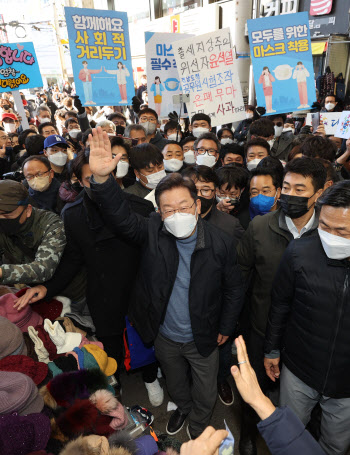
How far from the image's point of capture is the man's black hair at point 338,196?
60.5 inches

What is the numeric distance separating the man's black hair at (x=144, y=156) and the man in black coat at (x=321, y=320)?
1649 millimetres

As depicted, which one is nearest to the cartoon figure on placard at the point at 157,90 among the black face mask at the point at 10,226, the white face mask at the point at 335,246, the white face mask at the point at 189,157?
the white face mask at the point at 189,157

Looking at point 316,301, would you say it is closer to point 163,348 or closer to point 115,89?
point 163,348

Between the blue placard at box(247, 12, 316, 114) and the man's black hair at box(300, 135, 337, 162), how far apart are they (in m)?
1.10

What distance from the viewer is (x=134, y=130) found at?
4.32 meters

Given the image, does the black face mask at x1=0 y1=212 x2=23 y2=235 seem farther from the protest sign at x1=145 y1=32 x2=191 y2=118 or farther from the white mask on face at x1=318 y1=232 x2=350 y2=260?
the protest sign at x1=145 y1=32 x2=191 y2=118

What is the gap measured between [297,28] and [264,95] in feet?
3.11

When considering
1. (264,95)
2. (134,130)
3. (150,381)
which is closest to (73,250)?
(150,381)

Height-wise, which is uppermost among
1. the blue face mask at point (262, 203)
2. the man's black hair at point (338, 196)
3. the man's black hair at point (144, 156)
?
the man's black hair at point (144, 156)

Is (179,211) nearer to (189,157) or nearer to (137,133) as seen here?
(189,157)

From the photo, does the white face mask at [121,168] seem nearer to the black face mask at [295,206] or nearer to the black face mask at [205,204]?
the black face mask at [205,204]

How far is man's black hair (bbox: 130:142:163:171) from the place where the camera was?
294cm

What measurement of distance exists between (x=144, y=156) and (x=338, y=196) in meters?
1.86

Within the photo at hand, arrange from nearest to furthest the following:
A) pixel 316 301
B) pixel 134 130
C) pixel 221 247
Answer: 1. pixel 316 301
2. pixel 221 247
3. pixel 134 130
